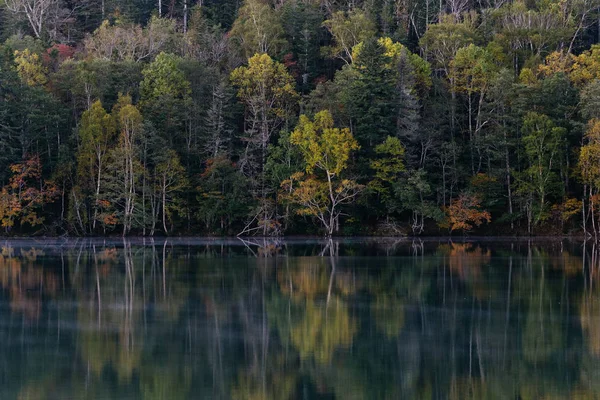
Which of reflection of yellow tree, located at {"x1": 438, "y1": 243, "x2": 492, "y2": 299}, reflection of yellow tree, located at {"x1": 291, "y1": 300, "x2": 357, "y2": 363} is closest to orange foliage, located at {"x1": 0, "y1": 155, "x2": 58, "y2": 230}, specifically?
reflection of yellow tree, located at {"x1": 438, "y1": 243, "x2": 492, "y2": 299}

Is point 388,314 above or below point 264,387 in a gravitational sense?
above

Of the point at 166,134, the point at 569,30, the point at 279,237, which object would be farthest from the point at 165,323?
the point at 569,30

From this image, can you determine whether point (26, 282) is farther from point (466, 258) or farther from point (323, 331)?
point (466, 258)

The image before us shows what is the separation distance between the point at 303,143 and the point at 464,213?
11.1 metres

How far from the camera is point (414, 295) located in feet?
92.6

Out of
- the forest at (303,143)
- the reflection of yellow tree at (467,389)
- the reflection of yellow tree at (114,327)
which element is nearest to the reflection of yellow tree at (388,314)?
the reflection of yellow tree at (467,389)

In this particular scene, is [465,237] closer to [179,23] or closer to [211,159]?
[211,159]

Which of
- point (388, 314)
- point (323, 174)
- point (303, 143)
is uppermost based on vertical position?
point (303, 143)

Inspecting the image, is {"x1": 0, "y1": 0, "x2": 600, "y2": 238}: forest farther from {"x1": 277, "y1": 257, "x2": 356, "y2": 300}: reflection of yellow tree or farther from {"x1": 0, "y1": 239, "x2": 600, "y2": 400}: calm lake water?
{"x1": 277, "y1": 257, "x2": 356, "y2": 300}: reflection of yellow tree

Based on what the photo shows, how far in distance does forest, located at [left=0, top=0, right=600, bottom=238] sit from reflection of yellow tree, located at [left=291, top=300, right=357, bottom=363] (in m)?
29.7

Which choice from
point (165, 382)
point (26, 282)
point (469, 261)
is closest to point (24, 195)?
point (26, 282)

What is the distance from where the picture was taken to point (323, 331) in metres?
21.7

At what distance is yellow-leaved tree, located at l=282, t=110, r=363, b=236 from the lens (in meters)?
54.7

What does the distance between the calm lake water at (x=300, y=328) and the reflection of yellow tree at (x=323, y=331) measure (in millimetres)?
57
